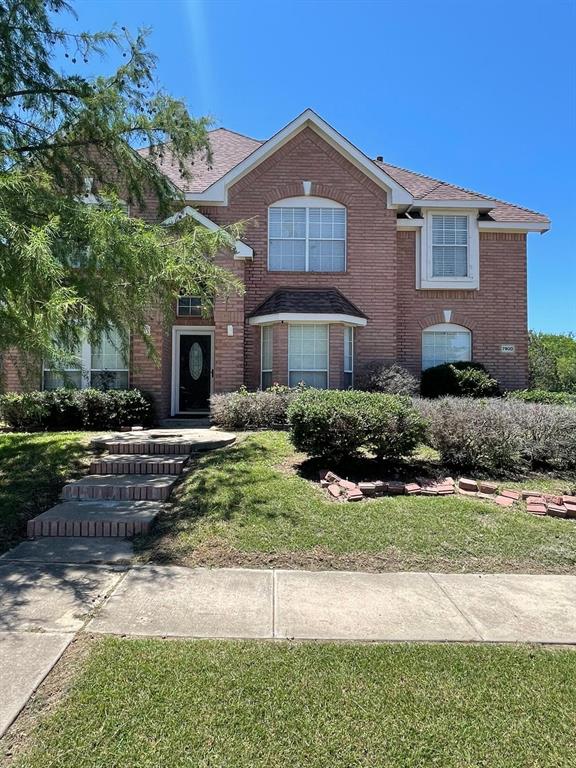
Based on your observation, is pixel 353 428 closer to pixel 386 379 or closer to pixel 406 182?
pixel 386 379

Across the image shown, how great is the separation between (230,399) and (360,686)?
8512mm

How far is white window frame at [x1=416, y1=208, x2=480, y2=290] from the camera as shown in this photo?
585 inches

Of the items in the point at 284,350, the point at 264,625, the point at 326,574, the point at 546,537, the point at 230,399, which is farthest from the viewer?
the point at 284,350

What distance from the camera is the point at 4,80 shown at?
7.39 metres

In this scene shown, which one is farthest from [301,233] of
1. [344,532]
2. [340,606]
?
[340,606]

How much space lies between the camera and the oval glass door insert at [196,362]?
14.1m

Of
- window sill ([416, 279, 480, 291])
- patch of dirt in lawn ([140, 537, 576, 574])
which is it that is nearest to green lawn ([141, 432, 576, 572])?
patch of dirt in lawn ([140, 537, 576, 574])

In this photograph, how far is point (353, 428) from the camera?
6992 millimetres

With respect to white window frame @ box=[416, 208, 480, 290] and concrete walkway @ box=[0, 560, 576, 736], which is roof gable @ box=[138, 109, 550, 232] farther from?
concrete walkway @ box=[0, 560, 576, 736]

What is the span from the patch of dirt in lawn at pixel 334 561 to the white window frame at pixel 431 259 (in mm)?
11280

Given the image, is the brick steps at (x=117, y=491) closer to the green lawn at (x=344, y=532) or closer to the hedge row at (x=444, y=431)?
the green lawn at (x=344, y=532)

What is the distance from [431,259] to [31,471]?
40.4 feet

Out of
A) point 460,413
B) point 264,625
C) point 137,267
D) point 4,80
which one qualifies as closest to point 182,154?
point 4,80

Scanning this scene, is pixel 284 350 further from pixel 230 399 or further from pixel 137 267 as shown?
pixel 137 267
